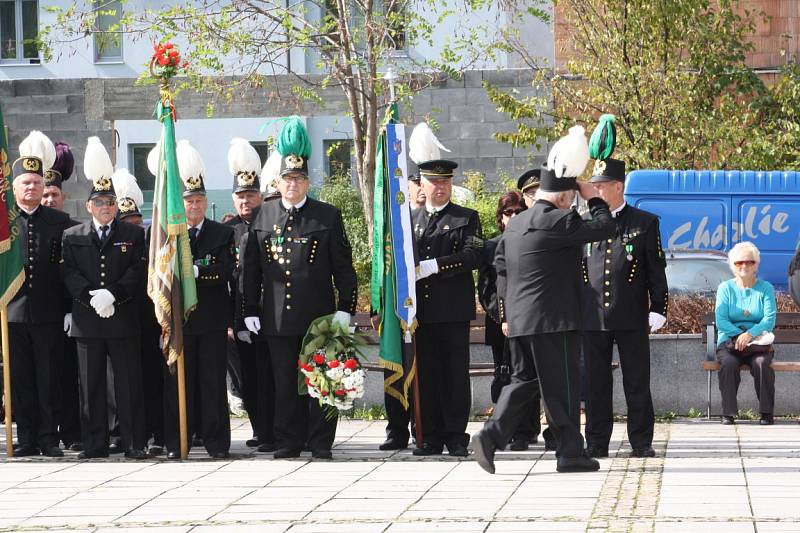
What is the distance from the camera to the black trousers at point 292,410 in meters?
9.83

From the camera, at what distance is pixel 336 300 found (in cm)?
1055

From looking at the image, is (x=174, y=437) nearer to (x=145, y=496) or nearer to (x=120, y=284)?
(x=120, y=284)

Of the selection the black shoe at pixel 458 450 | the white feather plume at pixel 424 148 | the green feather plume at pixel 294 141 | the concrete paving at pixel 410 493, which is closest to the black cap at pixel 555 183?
the white feather plume at pixel 424 148

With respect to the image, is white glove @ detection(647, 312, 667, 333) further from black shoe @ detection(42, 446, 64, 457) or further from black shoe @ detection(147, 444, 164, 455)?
black shoe @ detection(42, 446, 64, 457)

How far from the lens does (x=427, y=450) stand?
32.4ft

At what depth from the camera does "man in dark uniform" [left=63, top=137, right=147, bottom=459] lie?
32.6 ft

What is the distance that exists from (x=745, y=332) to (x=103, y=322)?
16.8ft

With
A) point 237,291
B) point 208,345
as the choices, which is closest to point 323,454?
point 208,345

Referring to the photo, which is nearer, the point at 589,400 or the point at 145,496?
the point at 145,496

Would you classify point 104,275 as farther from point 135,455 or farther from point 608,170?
point 608,170

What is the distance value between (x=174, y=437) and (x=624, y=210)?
11.1ft

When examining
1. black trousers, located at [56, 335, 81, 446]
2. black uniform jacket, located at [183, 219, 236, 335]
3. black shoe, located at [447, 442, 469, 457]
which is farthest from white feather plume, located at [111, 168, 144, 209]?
black shoe, located at [447, 442, 469, 457]

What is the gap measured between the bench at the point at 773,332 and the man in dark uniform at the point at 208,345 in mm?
4053


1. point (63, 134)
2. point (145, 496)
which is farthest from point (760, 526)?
point (63, 134)
